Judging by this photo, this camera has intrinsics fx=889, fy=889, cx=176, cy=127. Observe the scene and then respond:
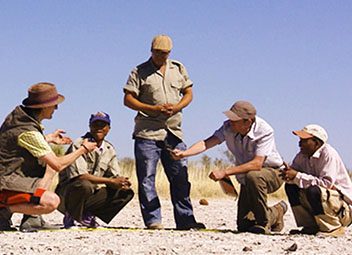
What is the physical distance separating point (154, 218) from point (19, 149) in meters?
1.81

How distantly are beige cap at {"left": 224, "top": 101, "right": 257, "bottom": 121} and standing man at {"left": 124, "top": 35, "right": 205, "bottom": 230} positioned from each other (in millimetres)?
730

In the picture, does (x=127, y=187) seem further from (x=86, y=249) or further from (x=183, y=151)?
(x=86, y=249)

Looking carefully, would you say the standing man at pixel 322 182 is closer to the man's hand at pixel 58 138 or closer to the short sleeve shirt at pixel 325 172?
the short sleeve shirt at pixel 325 172

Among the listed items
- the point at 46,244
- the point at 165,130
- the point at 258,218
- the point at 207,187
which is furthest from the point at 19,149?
the point at 207,187

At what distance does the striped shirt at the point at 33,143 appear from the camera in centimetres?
839

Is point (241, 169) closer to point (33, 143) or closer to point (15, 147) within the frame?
point (33, 143)

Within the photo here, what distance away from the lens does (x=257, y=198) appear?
8.93m

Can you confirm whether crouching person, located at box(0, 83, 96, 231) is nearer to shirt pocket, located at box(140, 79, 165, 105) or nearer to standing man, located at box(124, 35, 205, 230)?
standing man, located at box(124, 35, 205, 230)

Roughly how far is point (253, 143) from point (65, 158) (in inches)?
76.0

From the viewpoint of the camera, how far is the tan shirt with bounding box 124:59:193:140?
9.49m

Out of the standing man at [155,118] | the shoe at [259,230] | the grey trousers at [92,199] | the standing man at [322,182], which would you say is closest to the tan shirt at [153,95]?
the standing man at [155,118]

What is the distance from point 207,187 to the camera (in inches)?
674

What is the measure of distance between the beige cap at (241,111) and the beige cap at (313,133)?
A: 0.50m

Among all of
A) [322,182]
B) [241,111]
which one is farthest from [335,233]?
[241,111]
